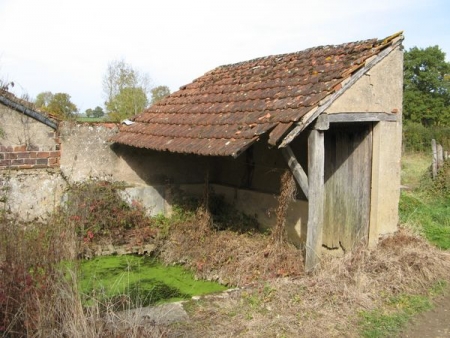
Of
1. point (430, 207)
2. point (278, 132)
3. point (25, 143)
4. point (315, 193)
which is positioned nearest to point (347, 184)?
point (315, 193)

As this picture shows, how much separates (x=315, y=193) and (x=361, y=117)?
4.93 feet

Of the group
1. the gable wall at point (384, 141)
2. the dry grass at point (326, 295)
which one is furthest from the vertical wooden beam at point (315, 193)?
the gable wall at point (384, 141)

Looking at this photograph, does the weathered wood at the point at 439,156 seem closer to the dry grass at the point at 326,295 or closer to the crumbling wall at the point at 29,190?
the dry grass at the point at 326,295

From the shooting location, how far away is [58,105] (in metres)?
14.3

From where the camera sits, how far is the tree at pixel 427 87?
4297 cm

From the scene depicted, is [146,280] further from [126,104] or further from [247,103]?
[126,104]

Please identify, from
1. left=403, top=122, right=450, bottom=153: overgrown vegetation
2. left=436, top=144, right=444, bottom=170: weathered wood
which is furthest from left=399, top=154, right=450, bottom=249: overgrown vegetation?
left=403, top=122, right=450, bottom=153: overgrown vegetation

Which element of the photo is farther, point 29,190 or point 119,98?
point 119,98

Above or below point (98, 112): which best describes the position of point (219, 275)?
below

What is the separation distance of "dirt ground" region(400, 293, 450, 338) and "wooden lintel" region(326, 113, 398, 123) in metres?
2.91

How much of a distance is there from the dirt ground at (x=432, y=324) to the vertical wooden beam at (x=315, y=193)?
1588 millimetres

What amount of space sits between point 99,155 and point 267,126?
4835mm

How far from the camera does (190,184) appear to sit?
34.5 ft

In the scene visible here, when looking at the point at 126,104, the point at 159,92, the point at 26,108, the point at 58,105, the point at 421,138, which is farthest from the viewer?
the point at 159,92
